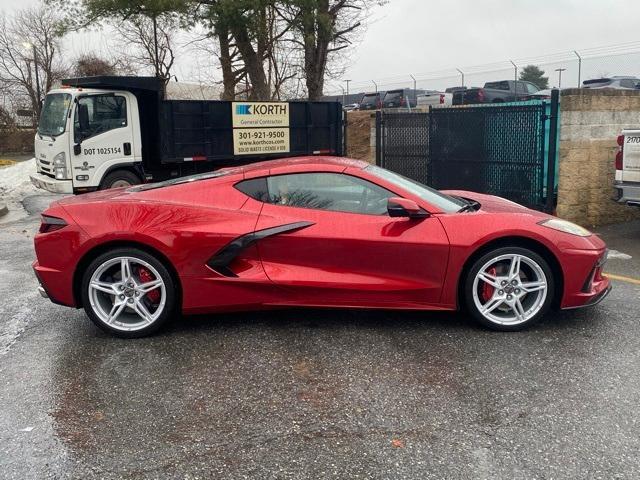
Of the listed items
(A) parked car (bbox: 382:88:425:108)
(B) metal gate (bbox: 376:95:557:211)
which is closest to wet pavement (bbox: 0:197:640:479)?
(B) metal gate (bbox: 376:95:557:211)

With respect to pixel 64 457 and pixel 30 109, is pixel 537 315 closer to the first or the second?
pixel 64 457

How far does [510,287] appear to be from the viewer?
4461 mm

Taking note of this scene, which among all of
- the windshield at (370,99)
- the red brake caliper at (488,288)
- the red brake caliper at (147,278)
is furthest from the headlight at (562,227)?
the windshield at (370,99)

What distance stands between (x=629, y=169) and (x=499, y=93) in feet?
61.8

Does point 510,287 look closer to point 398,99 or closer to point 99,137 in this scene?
point 99,137

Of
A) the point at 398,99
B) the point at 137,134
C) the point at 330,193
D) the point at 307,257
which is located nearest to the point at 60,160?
the point at 137,134

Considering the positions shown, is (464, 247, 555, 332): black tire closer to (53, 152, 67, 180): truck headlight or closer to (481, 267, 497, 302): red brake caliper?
(481, 267, 497, 302): red brake caliper

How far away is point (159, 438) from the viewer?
3080mm

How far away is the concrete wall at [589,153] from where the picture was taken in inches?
351

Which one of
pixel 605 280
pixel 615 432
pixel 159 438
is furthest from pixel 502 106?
pixel 159 438

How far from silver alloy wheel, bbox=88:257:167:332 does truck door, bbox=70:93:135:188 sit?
7.62 metres

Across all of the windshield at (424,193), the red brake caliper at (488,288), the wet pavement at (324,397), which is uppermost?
the windshield at (424,193)

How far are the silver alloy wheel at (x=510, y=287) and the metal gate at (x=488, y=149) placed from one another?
5.09 metres

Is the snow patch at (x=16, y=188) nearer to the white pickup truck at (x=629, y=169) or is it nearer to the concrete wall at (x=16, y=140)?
the white pickup truck at (x=629, y=169)
